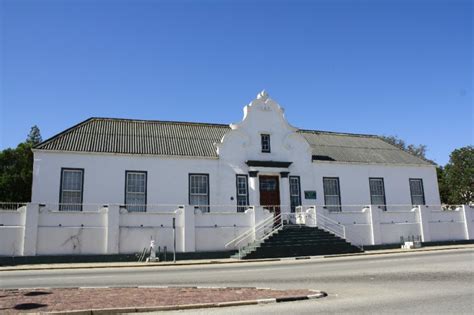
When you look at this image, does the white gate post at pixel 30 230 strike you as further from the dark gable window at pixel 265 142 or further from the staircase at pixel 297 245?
the dark gable window at pixel 265 142

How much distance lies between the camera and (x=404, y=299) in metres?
9.70

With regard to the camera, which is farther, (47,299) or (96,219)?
(96,219)

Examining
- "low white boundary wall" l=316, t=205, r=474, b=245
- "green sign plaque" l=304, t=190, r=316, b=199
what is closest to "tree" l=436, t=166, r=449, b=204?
"low white boundary wall" l=316, t=205, r=474, b=245

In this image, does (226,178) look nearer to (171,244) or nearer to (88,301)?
(171,244)

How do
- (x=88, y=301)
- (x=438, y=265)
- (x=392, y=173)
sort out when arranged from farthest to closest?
(x=392, y=173), (x=438, y=265), (x=88, y=301)

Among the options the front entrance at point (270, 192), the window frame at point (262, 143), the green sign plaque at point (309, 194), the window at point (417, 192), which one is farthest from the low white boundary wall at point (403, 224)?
the window frame at point (262, 143)

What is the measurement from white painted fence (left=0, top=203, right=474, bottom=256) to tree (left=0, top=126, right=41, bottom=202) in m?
23.7

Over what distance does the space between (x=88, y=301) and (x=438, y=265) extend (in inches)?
544

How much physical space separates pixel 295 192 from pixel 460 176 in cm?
2524

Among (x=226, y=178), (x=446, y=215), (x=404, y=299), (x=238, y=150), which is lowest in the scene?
(x=404, y=299)

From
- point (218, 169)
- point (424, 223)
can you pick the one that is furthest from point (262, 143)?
point (424, 223)

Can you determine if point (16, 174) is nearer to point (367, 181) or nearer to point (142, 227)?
point (142, 227)

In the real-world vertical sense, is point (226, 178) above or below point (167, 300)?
above

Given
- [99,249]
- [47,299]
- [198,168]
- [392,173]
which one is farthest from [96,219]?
[392,173]
